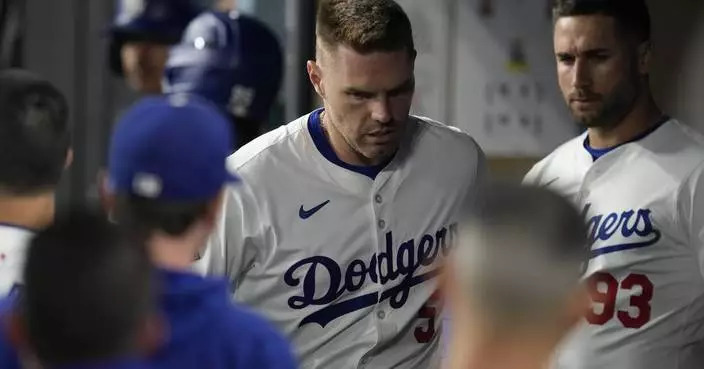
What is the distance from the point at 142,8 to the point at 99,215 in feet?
8.07

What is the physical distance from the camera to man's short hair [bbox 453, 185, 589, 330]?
152 cm

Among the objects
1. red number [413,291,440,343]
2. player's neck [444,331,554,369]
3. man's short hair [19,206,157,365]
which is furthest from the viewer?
red number [413,291,440,343]

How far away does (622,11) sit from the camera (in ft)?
8.91

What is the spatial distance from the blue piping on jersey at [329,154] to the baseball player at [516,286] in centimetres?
95

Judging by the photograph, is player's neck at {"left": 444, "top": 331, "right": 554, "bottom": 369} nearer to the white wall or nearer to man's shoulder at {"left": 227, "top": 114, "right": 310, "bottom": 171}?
man's shoulder at {"left": 227, "top": 114, "right": 310, "bottom": 171}

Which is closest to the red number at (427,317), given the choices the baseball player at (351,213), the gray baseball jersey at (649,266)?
the baseball player at (351,213)

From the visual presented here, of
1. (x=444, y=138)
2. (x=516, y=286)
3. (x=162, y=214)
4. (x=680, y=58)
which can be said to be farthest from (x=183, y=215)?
(x=680, y=58)

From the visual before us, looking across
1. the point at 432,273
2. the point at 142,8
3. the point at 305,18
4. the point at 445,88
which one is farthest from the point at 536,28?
the point at 432,273

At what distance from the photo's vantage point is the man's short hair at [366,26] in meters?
2.41

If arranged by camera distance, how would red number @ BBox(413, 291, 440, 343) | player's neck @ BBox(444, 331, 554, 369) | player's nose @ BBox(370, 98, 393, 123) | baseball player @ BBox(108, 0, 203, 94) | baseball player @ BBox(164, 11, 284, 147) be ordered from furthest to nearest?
baseball player @ BBox(108, 0, 203, 94) < baseball player @ BBox(164, 11, 284, 147) < red number @ BBox(413, 291, 440, 343) < player's nose @ BBox(370, 98, 393, 123) < player's neck @ BBox(444, 331, 554, 369)

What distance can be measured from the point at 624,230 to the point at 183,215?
1.25 metres

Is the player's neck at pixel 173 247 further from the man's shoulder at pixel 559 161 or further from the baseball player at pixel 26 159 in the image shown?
the man's shoulder at pixel 559 161

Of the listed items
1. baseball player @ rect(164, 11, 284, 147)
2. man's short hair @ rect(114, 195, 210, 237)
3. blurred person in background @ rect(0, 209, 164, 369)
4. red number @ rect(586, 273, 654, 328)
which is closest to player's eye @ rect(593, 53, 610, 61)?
red number @ rect(586, 273, 654, 328)

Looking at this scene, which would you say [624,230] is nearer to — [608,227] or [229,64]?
[608,227]
